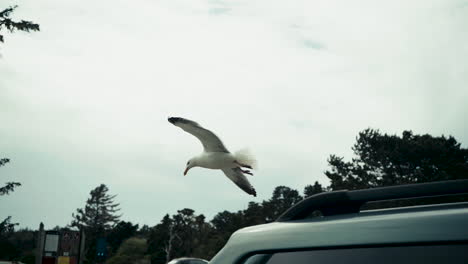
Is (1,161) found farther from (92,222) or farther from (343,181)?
(92,222)

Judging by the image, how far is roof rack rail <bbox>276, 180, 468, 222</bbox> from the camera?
1737mm

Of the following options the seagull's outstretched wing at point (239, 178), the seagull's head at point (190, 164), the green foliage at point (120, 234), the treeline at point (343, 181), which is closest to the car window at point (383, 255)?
the seagull's outstretched wing at point (239, 178)

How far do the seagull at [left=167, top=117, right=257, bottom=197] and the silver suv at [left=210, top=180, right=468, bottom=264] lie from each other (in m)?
11.9

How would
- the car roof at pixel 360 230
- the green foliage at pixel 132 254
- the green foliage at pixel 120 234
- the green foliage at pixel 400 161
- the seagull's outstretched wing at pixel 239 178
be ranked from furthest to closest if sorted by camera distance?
the green foliage at pixel 120 234 < the green foliage at pixel 132 254 < the green foliage at pixel 400 161 < the seagull's outstretched wing at pixel 239 178 < the car roof at pixel 360 230

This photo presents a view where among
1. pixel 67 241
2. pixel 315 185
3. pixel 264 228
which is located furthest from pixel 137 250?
pixel 264 228

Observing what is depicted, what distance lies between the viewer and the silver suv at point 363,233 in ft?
5.02

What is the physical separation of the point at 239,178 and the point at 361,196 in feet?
42.0

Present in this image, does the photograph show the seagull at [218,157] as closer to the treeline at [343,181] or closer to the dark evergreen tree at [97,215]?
the treeline at [343,181]

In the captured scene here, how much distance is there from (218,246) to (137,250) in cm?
2044

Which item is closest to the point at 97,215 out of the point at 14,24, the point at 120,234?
the point at 120,234

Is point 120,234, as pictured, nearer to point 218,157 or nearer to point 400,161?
point 400,161

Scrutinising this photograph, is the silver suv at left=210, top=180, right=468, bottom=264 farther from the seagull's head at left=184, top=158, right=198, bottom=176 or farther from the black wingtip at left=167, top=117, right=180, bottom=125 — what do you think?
the seagull's head at left=184, top=158, right=198, bottom=176

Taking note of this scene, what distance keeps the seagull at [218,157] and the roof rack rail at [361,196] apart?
11.9 m

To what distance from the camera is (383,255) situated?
1641 mm
